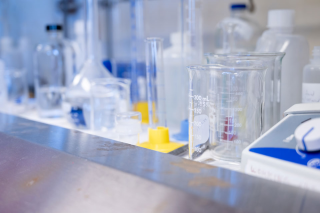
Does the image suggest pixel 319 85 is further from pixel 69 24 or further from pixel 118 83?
pixel 69 24

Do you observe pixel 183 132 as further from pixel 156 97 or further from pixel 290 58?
pixel 290 58

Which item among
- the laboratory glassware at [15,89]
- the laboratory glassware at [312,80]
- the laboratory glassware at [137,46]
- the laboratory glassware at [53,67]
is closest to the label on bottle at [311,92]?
the laboratory glassware at [312,80]

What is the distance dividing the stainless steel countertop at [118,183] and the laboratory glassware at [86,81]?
0.32 metres

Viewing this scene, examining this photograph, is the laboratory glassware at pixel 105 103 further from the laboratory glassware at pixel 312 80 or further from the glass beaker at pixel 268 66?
the laboratory glassware at pixel 312 80

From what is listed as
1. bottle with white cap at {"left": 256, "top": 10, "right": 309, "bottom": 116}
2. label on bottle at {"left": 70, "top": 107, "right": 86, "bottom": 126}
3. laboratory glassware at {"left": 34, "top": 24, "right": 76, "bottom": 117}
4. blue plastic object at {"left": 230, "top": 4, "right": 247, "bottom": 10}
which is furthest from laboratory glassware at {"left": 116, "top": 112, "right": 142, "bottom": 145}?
blue plastic object at {"left": 230, "top": 4, "right": 247, "bottom": 10}

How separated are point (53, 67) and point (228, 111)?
96cm

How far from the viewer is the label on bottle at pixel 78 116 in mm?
996

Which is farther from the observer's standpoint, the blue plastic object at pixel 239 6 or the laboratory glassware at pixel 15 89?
the laboratory glassware at pixel 15 89

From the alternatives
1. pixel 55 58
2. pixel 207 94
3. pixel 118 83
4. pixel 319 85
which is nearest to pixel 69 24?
pixel 55 58

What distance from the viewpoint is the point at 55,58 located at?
136 centimetres

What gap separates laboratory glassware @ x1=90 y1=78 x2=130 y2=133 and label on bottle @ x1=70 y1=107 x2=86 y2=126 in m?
0.04

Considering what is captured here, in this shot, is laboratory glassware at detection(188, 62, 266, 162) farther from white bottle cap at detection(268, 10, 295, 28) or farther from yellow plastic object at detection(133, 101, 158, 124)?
yellow plastic object at detection(133, 101, 158, 124)

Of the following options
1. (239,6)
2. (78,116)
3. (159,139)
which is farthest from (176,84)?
(239,6)

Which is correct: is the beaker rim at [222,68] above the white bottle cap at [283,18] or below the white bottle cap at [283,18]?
below
